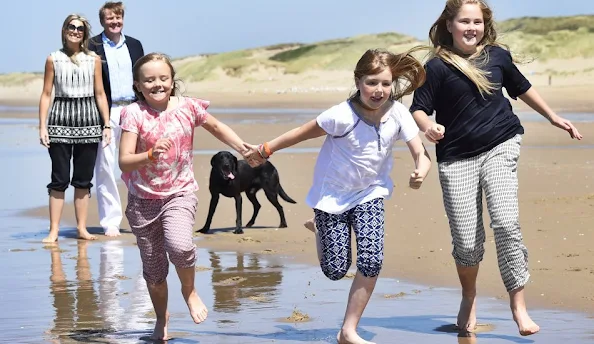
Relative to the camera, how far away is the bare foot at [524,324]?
223 inches

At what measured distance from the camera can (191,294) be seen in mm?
6027

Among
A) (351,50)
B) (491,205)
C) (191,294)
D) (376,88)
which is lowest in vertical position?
(351,50)

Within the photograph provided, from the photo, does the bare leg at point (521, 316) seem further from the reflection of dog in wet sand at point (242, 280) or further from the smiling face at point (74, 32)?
the smiling face at point (74, 32)

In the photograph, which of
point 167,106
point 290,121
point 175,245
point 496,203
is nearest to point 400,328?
point 496,203

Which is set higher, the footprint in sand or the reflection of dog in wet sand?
the footprint in sand

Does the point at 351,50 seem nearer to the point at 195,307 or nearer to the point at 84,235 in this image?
the point at 84,235

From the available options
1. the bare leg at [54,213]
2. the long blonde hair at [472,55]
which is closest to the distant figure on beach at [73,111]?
the bare leg at [54,213]

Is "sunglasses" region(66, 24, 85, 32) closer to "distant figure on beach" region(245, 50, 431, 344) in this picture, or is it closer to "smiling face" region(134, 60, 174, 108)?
"smiling face" region(134, 60, 174, 108)

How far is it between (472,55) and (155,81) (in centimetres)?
169

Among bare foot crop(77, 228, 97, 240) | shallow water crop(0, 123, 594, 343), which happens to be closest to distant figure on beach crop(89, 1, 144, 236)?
bare foot crop(77, 228, 97, 240)

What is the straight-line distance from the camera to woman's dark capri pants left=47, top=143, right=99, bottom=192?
31.5 feet

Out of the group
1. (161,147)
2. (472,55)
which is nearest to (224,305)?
(161,147)

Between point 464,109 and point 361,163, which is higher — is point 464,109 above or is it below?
above

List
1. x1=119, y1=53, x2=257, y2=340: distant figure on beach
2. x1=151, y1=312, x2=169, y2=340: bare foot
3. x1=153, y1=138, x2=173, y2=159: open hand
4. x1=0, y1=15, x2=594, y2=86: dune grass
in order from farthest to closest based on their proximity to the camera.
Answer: x1=0, y1=15, x2=594, y2=86: dune grass, x1=151, y1=312, x2=169, y2=340: bare foot, x1=119, y1=53, x2=257, y2=340: distant figure on beach, x1=153, y1=138, x2=173, y2=159: open hand
